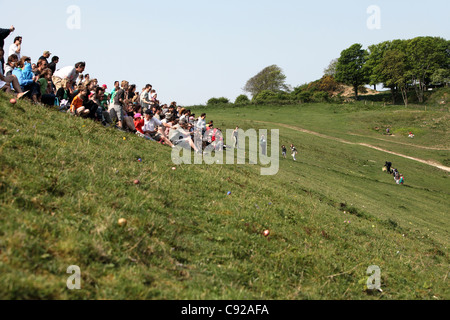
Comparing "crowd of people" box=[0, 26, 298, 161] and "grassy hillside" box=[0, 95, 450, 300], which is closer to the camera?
"grassy hillside" box=[0, 95, 450, 300]

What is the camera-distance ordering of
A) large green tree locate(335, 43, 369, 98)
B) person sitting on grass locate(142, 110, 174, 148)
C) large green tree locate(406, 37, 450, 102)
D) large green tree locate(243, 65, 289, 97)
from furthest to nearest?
1. large green tree locate(243, 65, 289, 97)
2. large green tree locate(335, 43, 369, 98)
3. large green tree locate(406, 37, 450, 102)
4. person sitting on grass locate(142, 110, 174, 148)

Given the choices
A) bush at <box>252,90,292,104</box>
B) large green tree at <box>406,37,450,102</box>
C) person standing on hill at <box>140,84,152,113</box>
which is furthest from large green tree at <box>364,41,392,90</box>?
person standing on hill at <box>140,84,152,113</box>

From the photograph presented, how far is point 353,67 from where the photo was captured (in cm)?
13625

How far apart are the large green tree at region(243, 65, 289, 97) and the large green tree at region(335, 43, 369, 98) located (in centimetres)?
3675

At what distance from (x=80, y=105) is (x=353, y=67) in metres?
133

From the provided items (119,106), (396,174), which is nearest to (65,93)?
(119,106)

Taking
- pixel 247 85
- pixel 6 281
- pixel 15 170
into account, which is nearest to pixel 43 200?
pixel 15 170

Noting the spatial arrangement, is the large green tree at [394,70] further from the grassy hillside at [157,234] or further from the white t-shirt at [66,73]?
the white t-shirt at [66,73]

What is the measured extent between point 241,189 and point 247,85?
17167 centimetres

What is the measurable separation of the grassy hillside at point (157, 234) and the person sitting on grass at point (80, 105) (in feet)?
5.37

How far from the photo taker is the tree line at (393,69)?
384 ft

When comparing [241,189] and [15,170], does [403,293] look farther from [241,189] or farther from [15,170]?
[15,170]

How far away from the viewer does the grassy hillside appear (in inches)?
230

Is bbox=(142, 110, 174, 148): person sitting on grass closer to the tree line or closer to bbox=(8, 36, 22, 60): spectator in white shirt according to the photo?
bbox=(8, 36, 22, 60): spectator in white shirt
